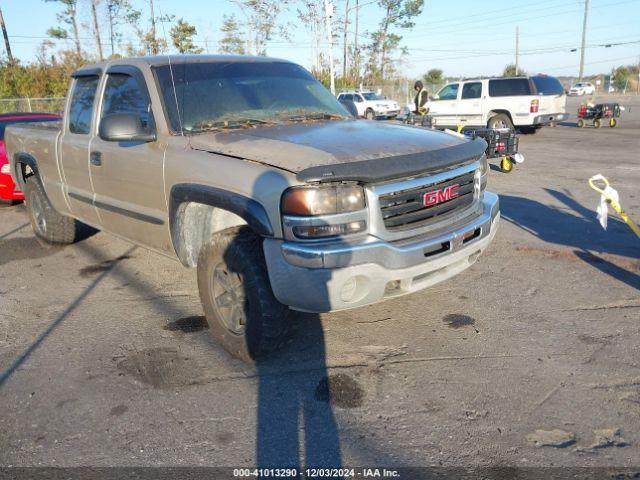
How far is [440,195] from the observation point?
10.6ft

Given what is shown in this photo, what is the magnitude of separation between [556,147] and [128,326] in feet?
44.1

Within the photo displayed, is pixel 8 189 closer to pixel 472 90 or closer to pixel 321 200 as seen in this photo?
pixel 321 200

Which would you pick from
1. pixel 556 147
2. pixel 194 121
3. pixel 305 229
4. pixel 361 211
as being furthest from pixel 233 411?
pixel 556 147

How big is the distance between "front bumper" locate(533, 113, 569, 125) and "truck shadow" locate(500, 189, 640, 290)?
31.4 feet

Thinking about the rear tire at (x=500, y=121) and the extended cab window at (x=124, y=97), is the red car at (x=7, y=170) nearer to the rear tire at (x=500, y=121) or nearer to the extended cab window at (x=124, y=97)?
the extended cab window at (x=124, y=97)

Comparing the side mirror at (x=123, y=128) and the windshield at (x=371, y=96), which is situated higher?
the windshield at (x=371, y=96)

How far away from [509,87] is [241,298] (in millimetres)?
16059

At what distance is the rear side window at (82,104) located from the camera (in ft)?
15.2

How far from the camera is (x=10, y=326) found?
13.2 feet

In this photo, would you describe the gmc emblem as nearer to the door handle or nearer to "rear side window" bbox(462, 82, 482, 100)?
the door handle

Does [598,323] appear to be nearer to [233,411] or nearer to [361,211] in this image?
[361,211]

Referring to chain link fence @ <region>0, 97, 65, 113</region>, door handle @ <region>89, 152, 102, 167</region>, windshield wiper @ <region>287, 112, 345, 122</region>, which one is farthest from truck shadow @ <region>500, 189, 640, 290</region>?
chain link fence @ <region>0, 97, 65, 113</region>

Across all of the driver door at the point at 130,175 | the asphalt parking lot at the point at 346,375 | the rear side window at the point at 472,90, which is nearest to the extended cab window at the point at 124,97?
the driver door at the point at 130,175

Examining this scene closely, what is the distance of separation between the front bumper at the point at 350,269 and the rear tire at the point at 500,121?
15086 millimetres
